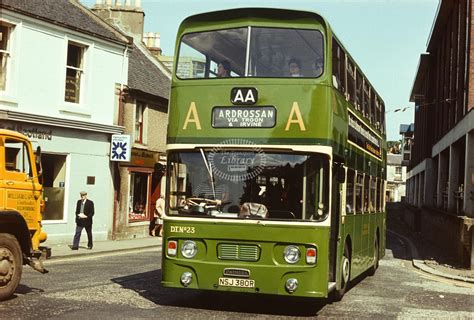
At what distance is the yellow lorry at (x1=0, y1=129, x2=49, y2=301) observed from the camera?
9.52 m

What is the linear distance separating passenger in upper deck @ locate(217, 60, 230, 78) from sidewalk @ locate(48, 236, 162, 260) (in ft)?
30.4

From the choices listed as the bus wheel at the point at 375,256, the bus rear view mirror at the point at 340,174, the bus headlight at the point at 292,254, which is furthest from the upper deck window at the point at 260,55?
the bus wheel at the point at 375,256

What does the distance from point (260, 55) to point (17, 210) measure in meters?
4.64

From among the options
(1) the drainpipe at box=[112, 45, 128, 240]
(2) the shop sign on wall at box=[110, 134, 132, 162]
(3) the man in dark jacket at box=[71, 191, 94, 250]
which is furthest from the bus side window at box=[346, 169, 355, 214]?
(1) the drainpipe at box=[112, 45, 128, 240]

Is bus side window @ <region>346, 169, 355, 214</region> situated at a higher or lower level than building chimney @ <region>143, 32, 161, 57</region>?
lower

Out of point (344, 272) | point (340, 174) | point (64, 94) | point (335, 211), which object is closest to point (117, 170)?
point (64, 94)

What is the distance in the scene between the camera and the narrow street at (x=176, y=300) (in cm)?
885

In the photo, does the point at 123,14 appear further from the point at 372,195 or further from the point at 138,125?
the point at 372,195

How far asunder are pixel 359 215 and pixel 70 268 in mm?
6857

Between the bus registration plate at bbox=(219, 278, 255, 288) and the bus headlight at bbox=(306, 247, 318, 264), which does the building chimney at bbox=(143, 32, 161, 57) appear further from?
the bus headlight at bbox=(306, 247, 318, 264)

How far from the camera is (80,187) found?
869 inches

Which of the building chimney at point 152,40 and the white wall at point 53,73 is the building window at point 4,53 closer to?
the white wall at point 53,73

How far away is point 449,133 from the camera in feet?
92.0

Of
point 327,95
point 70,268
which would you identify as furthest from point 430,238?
point 327,95
